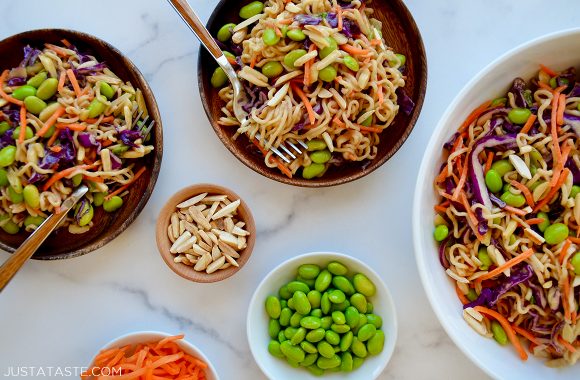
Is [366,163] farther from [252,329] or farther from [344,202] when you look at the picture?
[252,329]

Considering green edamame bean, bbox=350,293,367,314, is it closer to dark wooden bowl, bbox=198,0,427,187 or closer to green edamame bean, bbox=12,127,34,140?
dark wooden bowl, bbox=198,0,427,187

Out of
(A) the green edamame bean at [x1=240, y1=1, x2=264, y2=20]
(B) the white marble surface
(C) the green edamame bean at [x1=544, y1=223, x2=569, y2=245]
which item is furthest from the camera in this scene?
(B) the white marble surface

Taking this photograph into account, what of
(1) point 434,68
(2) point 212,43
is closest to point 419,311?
(1) point 434,68

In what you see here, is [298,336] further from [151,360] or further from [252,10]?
[252,10]

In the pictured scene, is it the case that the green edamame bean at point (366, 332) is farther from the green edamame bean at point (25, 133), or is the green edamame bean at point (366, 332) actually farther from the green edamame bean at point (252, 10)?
the green edamame bean at point (25, 133)

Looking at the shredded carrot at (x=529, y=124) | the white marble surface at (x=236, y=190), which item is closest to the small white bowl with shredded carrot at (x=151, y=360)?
the white marble surface at (x=236, y=190)

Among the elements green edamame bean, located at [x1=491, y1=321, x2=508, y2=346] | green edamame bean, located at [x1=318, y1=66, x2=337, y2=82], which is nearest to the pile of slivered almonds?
green edamame bean, located at [x1=318, y1=66, x2=337, y2=82]

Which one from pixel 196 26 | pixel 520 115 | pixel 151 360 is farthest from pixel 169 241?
pixel 520 115
